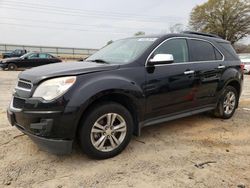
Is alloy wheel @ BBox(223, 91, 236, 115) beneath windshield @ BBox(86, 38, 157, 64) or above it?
beneath

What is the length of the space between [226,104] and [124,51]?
2.58 metres

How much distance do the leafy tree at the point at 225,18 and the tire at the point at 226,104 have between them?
121 ft

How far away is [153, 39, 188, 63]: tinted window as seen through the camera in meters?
4.07

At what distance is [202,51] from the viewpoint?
15.6ft

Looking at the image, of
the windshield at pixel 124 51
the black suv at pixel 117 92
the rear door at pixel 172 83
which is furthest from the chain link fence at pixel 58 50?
the rear door at pixel 172 83

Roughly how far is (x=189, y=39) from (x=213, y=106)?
56.7 inches

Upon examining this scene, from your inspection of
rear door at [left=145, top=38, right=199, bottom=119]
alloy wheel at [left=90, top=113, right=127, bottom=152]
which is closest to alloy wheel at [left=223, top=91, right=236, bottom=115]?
rear door at [left=145, top=38, right=199, bottom=119]

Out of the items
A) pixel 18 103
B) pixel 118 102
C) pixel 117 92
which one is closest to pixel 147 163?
pixel 118 102

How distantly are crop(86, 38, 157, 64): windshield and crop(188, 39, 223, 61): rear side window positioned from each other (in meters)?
0.89

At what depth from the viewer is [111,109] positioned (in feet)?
11.0

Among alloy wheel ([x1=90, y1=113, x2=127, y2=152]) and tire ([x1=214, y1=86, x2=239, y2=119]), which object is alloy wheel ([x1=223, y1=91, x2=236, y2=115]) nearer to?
tire ([x1=214, y1=86, x2=239, y2=119])

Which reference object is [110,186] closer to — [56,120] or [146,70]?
[56,120]

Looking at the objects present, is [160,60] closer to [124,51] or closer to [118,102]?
[124,51]

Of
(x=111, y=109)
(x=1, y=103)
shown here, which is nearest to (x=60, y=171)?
(x=111, y=109)
